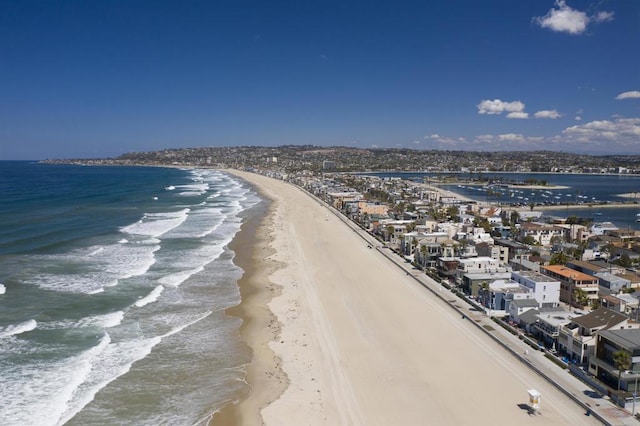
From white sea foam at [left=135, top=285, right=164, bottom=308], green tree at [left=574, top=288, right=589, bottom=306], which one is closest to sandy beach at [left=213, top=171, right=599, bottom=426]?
white sea foam at [left=135, top=285, right=164, bottom=308]

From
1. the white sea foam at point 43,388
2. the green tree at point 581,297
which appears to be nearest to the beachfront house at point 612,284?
the green tree at point 581,297

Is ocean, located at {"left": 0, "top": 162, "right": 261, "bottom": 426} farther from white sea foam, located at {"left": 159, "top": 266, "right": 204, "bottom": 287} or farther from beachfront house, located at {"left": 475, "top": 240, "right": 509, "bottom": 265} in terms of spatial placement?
beachfront house, located at {"left": 475, "top": 240, "right": 509, "bottom": 265}

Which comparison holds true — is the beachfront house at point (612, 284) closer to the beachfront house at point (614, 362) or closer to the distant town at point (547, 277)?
the distant town at point (547, 277)

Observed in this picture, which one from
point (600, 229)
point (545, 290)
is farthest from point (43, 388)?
point (600, 229)

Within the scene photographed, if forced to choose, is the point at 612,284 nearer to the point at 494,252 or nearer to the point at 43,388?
the point at 494,252

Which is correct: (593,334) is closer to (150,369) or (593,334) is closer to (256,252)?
(150,369)
